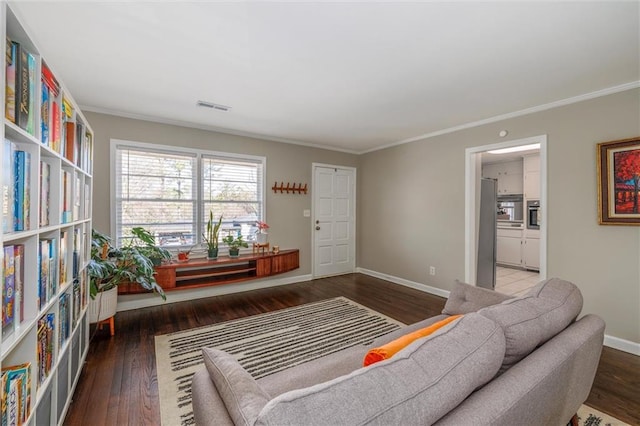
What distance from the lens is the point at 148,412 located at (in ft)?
5.76

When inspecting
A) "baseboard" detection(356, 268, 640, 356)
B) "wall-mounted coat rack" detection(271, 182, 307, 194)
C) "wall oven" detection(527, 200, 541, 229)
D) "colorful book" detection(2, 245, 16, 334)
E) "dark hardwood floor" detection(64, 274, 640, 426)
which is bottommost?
"dark hardwood floor" detection(64, 274, 640, 426)

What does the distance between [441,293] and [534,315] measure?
10.1ft

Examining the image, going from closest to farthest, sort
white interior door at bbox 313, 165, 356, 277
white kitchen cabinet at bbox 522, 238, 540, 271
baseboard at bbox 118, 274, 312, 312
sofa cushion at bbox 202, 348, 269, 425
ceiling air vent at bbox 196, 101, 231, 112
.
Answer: sofa cushion at bbox 202, 348, 269, 425
ceiling air vent at bbox 196, 101, 231, 112
baseboard at bbox 118, 274, 312, 312
white interior door at bbox 313, 165, 356, 277
white kitchen cabinet at bbox 522, 238, 540, 271

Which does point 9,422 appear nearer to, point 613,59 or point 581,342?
point 581,342

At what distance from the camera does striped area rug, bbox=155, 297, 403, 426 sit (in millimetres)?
1995

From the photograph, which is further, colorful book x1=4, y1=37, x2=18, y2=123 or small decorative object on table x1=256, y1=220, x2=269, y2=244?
small decorative object on table x1=256, y1=220, x2=269, y2=244

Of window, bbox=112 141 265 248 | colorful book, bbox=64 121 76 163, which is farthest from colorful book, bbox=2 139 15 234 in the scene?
window, bbox=112 141 265 248

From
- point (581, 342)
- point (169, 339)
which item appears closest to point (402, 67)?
point (581, 342)

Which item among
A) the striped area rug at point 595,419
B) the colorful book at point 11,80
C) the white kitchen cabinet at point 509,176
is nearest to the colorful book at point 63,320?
the colorful book at point 11,80

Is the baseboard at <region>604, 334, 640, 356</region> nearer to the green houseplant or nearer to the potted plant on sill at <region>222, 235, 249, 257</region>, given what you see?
the potted plant on sill at <region>222, 235, 249, 257</region>

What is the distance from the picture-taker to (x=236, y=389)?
0.82 meters

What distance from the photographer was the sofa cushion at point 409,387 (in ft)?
1.97

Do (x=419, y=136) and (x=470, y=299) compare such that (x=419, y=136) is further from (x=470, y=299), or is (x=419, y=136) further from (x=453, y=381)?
(x=453, y=381)

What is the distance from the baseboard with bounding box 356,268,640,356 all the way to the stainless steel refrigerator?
0.60 metres
